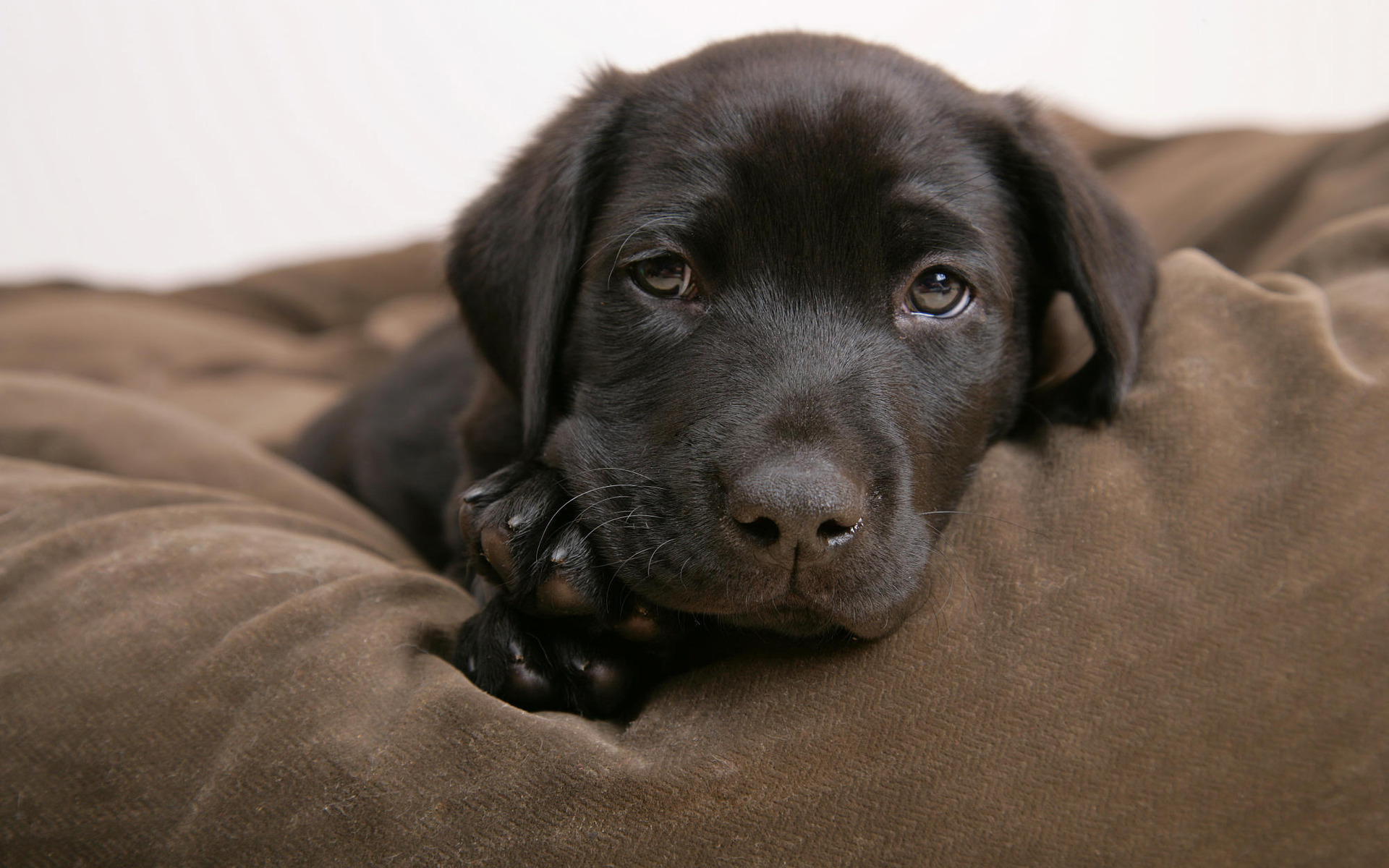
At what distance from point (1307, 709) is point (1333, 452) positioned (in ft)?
1.33

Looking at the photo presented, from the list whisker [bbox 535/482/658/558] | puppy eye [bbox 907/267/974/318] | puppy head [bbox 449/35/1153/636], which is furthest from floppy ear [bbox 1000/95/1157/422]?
whisker [bbox 535/482/658/558]

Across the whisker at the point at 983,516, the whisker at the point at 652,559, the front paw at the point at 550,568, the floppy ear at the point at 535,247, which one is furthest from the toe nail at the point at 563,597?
the whisker at the point at 983,516

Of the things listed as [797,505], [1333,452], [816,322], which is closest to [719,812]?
[797,505]

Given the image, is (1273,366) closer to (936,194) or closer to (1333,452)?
(1333,452)

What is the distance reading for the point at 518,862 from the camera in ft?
4.17

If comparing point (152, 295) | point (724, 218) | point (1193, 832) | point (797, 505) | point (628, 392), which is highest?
point (724, 218)

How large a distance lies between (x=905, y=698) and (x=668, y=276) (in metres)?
0.85

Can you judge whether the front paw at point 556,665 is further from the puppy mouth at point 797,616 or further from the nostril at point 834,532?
the nostril at point 834,532

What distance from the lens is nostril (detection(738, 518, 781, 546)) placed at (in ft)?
4.32

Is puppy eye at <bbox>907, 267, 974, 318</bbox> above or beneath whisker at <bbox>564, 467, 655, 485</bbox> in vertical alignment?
above

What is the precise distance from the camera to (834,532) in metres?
1.33

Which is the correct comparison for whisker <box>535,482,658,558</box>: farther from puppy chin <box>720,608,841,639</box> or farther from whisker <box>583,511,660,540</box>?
puppy chin <box>720,608,841,639</box>

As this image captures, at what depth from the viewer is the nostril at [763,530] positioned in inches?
51.8

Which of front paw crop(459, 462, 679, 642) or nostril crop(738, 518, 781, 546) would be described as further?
front paw crop(459, 462, 679, 642)
